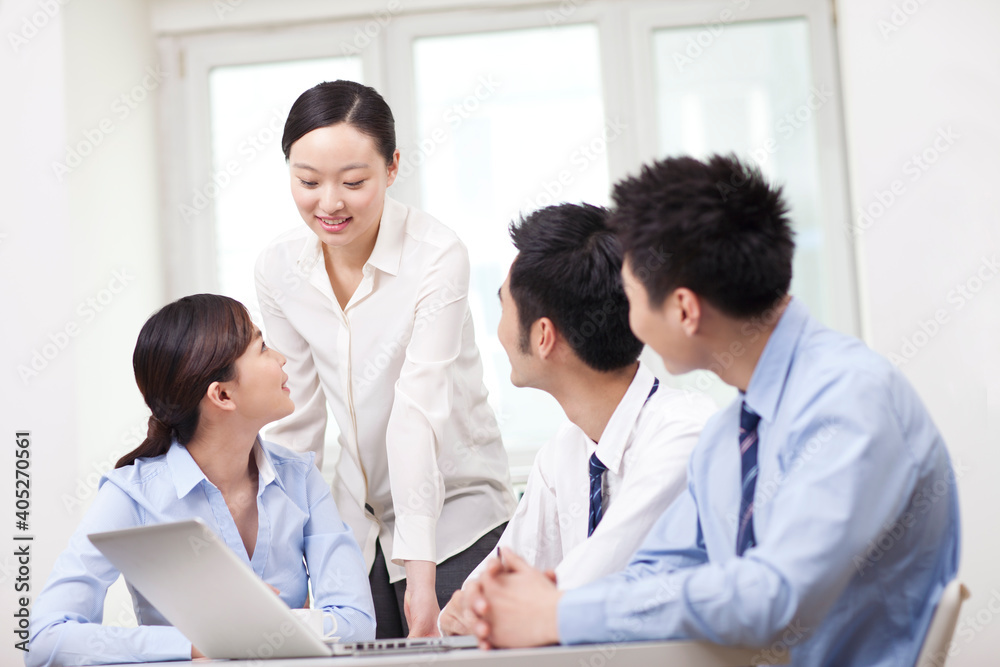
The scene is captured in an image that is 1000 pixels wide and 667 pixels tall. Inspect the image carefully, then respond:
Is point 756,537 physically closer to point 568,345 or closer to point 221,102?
point 568,345

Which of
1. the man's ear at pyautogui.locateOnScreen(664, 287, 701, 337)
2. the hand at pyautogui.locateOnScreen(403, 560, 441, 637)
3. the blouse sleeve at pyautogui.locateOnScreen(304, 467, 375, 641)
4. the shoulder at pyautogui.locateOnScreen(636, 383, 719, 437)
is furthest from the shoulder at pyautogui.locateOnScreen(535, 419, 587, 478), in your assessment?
the man's ear at pyautogui.locateOnScreen(664, 287, 701, 337)

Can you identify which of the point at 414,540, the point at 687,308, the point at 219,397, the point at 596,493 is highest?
the point at 687,308

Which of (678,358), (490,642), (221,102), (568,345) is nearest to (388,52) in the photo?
(221,102)

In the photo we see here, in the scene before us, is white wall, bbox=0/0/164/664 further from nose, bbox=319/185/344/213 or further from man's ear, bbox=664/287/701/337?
man's ear, bbox=664/287/701/337

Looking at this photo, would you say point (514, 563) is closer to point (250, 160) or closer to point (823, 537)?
point (823, 537)

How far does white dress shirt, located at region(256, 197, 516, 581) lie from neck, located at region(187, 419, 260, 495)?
0.96ft

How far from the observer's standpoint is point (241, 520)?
5.61 feet

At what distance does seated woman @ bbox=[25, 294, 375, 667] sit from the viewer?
5.23 feet

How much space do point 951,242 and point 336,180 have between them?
7.30ft

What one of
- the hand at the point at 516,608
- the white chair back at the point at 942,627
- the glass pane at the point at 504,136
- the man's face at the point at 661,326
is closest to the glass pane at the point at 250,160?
the glass pane at the point at 504,136

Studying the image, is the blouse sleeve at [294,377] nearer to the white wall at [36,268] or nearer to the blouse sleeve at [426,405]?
the blouse sleeve at [426,405]

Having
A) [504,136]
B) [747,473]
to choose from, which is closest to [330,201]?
[747,473]

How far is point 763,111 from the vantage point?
11.5ft

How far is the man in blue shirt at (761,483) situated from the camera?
3.14 ft
